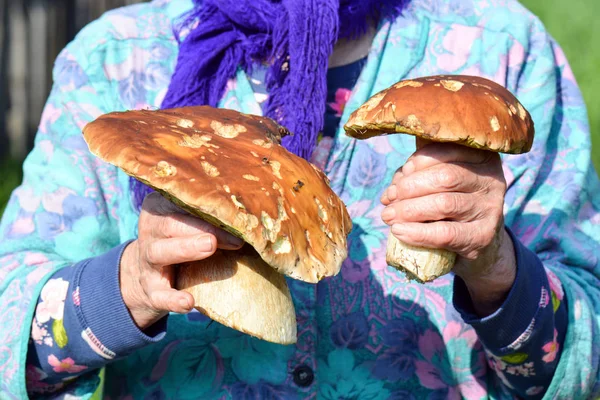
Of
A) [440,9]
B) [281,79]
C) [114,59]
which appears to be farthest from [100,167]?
[440,9]

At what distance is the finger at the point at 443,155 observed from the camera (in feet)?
4.48

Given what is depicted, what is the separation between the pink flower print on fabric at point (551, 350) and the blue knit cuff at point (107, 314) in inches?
32.4

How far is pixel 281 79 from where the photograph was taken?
187 cm

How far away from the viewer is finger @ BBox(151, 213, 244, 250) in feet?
4.31

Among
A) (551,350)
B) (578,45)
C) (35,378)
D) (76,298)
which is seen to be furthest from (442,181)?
(578,45)

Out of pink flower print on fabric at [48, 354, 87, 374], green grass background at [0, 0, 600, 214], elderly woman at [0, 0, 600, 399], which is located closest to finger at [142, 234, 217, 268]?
elderly woman at [0, 0, 600, 399]

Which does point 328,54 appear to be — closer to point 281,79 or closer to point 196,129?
point 281,79

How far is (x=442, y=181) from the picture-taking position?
53.6 inches

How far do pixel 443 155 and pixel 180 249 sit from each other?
471 millimetres

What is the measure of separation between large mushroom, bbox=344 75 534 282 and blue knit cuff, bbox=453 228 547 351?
263mm

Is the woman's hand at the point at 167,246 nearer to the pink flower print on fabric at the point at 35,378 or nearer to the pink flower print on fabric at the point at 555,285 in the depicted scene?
the pink flower print on fabric at the point at 35,378

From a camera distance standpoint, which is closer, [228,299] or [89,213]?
[228,299]

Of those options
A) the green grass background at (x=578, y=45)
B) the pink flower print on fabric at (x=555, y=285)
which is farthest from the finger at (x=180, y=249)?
the green grass background at (x=578, y=45)

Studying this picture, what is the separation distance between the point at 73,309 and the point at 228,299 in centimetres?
47
